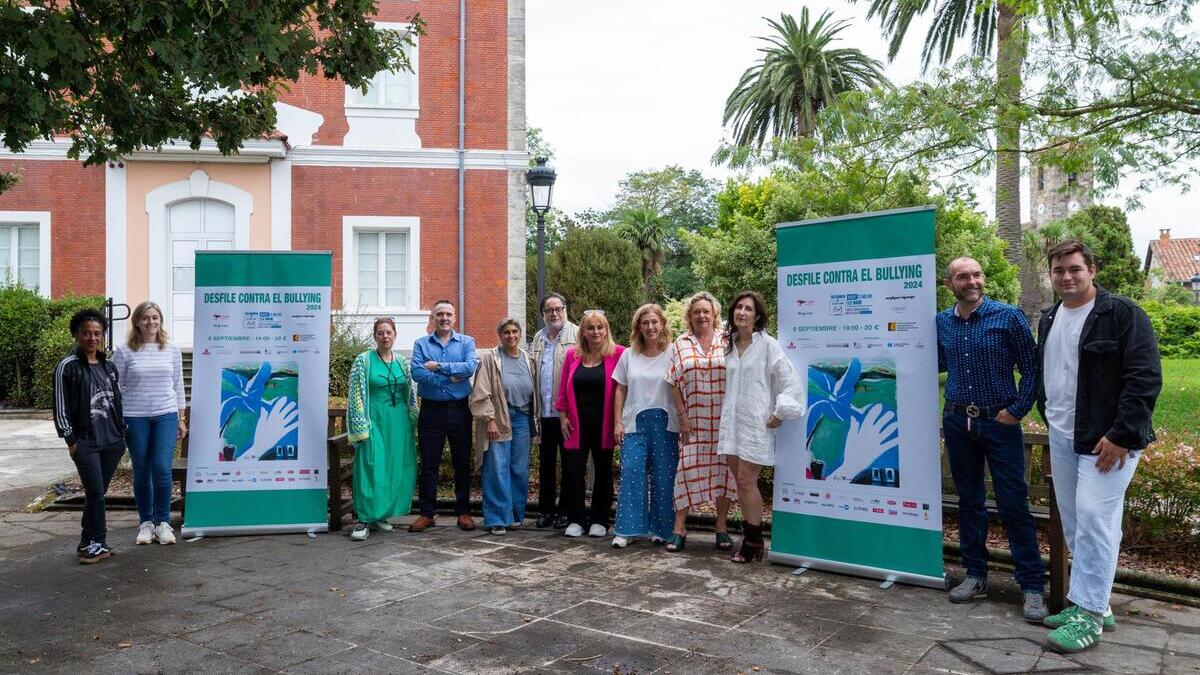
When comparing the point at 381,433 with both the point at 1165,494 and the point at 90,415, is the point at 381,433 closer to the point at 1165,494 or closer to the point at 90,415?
the point at 90,415

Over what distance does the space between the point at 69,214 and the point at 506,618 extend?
1459 centimetres

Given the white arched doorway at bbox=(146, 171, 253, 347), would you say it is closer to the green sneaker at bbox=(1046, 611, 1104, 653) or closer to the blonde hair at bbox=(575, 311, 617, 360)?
the blonde hair at bbox=(575, 311, 617, 360)

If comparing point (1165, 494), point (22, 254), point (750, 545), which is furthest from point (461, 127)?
point (1165, 494)

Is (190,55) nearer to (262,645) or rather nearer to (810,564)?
(262,645)

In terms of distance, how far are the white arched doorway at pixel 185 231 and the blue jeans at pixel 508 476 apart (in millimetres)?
10800

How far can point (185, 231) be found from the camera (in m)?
16.1

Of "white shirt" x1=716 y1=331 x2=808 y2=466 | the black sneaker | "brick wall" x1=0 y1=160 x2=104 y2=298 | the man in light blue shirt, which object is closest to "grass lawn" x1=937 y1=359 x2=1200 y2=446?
"white shirt" x1=716 y1=331 x2=808 y2=466

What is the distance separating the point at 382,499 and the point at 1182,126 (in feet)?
27.1

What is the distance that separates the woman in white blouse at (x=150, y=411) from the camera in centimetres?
672

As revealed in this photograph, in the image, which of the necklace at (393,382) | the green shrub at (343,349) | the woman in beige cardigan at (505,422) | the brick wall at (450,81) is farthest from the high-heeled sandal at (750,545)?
the brick wall at (450,81)

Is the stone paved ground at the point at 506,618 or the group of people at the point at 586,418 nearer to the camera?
the stone paved ground at the point at 506,618

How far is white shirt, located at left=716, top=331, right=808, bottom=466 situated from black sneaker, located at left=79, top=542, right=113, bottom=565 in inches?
176

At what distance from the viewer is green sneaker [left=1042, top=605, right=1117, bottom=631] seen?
4441mm

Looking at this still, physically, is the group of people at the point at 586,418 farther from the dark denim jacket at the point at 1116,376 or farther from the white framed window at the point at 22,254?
the white framed window at the point at 22,254
